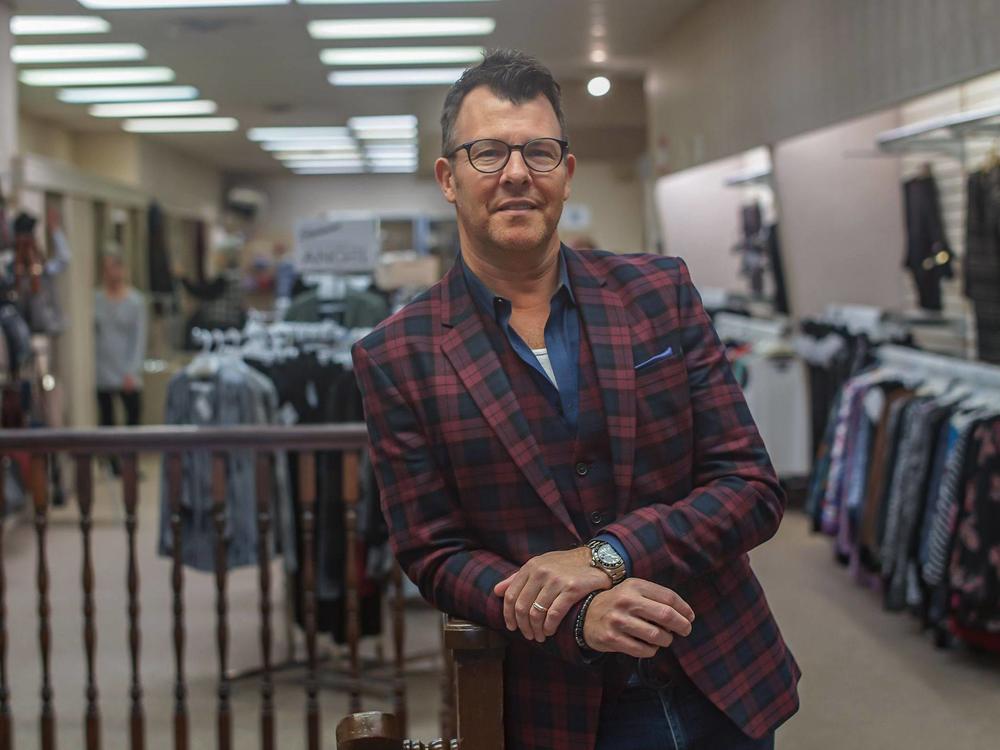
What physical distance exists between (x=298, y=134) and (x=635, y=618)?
1410 cm

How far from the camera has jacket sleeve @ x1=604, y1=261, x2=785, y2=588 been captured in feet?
4.74

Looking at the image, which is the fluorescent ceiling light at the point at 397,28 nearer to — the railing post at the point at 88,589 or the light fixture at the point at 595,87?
the light fixture at the point at 595,87

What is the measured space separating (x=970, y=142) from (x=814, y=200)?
134 cm

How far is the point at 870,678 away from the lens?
426 cm

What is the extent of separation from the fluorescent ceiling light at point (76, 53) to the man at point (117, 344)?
1.58 meters

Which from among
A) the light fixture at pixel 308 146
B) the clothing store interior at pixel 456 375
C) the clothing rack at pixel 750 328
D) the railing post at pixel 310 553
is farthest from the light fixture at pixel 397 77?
the railing post at pixel 310 553

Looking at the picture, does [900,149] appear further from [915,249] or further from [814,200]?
[814,200]

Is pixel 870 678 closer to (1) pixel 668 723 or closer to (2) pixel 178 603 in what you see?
(2) pixel 178 603

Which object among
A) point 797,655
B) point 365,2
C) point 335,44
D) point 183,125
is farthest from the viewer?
point 183,125

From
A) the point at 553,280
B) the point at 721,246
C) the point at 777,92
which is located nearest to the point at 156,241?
the point at 721,246

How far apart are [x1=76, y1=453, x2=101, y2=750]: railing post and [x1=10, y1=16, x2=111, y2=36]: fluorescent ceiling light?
206 inches

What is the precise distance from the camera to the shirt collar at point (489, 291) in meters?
1.57

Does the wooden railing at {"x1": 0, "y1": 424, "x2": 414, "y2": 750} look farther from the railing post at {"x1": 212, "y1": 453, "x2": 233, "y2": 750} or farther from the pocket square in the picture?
the pocket square

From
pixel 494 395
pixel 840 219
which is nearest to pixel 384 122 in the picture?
pixel 840 219
